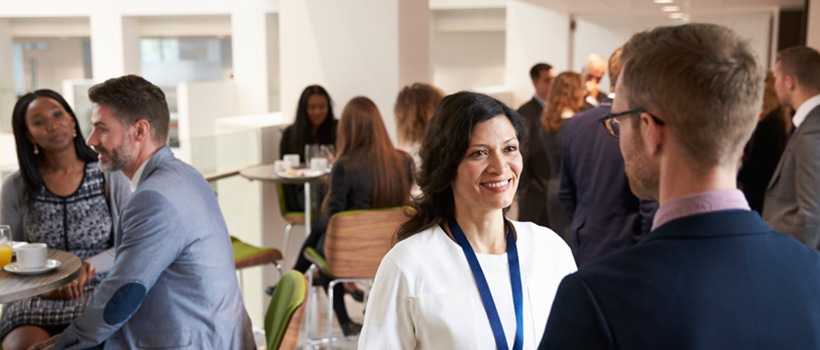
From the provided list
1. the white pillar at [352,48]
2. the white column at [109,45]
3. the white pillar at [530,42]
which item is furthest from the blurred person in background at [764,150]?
the white column at [109,45]

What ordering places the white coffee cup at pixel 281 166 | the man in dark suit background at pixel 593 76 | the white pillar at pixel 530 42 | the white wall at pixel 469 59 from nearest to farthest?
1. the white coffee cup at pixel 281 166
2. the man in dark suit background at pixel 593 76
3. the white pillar at pixel 530 42
4. the white wall at pixel 469 59

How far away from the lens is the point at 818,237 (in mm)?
3160

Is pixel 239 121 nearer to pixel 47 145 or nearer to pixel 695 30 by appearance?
pixel 47 145

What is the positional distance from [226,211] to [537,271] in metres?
3.13

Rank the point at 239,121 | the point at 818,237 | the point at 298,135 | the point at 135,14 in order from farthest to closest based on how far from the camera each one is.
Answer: the point at 135,14, the point at 239,121, the point at 298,135, the point at 818,237

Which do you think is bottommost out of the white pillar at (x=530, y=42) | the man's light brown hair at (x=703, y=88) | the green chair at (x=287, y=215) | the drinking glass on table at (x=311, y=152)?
the green chair at (x=287, y=215)

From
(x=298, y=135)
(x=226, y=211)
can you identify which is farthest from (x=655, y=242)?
(x=298, y=135)

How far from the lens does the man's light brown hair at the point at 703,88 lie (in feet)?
2.79

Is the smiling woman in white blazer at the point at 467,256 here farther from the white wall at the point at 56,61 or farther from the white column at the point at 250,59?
the white wall at the point at 56,61

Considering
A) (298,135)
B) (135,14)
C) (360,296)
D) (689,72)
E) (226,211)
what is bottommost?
(360,296)

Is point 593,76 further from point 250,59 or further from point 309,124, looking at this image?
point 250,59

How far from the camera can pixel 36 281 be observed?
2264mm

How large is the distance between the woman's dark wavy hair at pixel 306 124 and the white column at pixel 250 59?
9100 mm

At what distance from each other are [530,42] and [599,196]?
26.9 ft
